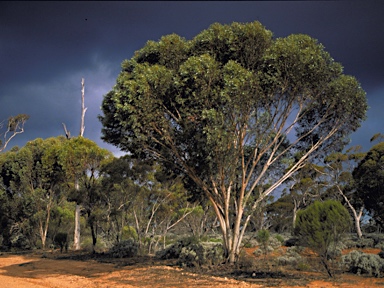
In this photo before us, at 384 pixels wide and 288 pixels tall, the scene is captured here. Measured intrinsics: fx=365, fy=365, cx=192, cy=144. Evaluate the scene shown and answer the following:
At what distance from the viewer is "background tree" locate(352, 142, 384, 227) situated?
28688 millimetres

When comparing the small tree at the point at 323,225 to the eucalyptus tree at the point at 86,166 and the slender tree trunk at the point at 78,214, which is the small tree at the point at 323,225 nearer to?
the eucalyptus tree at the point at 86,166

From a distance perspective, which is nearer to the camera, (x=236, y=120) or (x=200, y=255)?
(x=236, y=120)

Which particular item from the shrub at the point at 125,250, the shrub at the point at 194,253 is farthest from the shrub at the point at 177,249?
the shrub at the point at 125,250

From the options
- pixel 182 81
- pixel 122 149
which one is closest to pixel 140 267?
pixel 122 149

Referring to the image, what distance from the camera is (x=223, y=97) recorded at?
14.6m

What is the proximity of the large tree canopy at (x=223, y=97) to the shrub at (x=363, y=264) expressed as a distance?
178 inches

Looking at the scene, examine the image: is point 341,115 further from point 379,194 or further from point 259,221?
point 259,221

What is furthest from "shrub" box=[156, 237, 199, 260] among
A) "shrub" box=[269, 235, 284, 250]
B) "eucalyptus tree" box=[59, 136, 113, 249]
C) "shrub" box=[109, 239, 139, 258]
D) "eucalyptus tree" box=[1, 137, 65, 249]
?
"eucalyptus tree" box=[1, 137, 65, 249]

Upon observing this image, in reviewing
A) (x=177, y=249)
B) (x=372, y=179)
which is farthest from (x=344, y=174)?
(x=177, y=249)

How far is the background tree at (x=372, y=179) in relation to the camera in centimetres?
2869

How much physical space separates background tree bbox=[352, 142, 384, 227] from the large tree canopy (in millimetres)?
12588

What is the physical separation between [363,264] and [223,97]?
8635mm

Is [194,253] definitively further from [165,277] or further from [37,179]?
[37,179]

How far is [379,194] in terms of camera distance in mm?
29281
